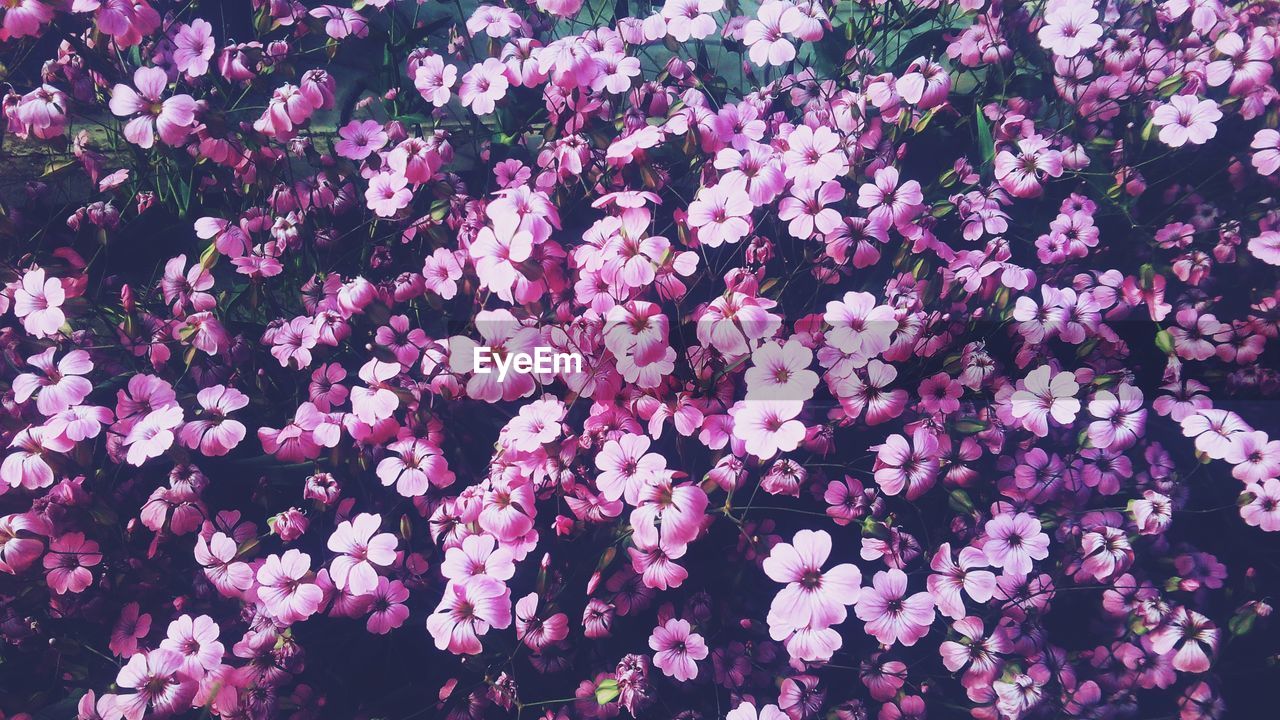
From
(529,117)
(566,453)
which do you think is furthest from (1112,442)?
(529,117)

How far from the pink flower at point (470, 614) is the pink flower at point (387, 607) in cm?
9

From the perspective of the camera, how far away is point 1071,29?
111cm

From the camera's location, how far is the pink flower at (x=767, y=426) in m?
0.83

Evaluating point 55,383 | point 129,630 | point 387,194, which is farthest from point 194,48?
point 129,630

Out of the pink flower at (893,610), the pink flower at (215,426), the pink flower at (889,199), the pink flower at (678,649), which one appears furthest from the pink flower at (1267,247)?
the pink flower at (215,426)

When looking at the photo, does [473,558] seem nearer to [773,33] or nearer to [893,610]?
[893,610]

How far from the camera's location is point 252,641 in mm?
880

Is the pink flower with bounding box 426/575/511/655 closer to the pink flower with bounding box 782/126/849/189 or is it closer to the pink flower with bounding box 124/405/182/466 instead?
the pink flower with bounding box 124/405/182/466

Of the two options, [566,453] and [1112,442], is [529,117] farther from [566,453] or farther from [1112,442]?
[1112,442]

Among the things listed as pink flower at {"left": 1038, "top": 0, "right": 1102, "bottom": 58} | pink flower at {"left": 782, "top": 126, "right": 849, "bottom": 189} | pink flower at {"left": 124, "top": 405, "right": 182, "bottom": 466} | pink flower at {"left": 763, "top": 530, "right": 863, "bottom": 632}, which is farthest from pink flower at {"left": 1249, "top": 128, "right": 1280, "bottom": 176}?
pink flower at {"left": 124, "top": 405, "right": 182, "bottom": 466}

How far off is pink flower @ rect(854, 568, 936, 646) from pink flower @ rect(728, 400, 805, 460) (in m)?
0.19

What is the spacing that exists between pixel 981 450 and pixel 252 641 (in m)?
0.98

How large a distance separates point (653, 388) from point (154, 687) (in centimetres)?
69

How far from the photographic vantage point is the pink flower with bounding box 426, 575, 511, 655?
0.83 meters
